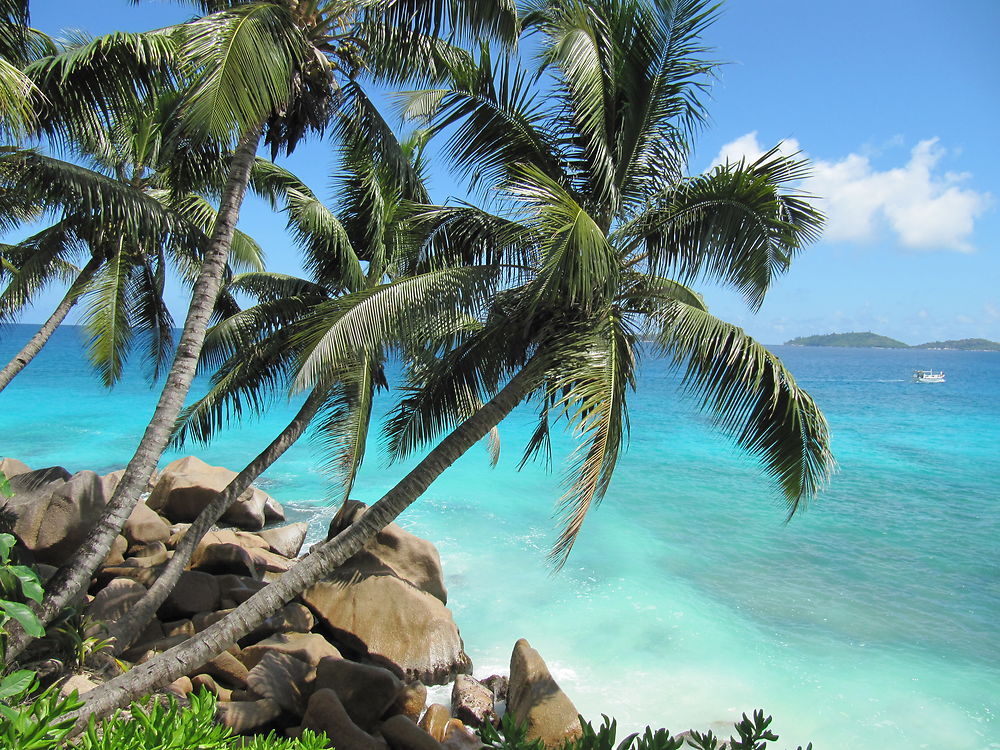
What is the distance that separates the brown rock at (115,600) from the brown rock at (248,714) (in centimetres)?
246

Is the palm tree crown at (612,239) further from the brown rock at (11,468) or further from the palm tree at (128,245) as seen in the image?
the brown rock at (11,468)

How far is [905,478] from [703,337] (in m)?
21.2

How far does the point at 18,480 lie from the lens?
11.4 metres

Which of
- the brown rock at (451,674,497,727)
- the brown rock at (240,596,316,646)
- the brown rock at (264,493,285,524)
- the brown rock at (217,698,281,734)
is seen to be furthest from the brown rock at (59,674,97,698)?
the brown rock at (264,493,285,524)

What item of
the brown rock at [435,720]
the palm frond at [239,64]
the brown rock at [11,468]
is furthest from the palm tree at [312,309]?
the brown rock at [11,468]

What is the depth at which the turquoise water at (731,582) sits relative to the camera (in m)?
9.31

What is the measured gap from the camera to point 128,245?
10016 mm

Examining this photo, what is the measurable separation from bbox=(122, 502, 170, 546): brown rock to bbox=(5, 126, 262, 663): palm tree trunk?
181 inches

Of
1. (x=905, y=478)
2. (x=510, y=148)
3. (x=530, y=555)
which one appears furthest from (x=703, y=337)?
(x=905, y=478)

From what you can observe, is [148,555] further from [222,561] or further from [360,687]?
[360,687]

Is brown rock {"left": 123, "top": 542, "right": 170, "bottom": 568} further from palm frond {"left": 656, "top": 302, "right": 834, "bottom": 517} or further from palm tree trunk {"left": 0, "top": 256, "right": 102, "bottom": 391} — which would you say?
palm frond {"left": 656, "top": 302, "right": 834, "bottom": 517}

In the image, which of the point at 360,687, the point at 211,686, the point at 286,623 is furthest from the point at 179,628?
the point at 360,687

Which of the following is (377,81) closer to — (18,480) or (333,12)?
(333,12)

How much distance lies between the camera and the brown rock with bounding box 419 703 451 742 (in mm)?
7105
